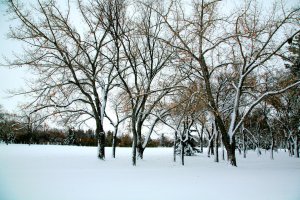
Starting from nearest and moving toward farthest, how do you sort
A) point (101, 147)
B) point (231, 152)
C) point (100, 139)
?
point (231, 152), point (100, 139), point (101, 147)

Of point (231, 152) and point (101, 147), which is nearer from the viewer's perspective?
point (231, 152)

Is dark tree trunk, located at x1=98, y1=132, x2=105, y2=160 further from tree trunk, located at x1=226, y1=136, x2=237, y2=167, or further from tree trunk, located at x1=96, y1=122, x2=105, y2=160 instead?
tree trunk, located at x1=226, y1=136, x2=237, y2=167

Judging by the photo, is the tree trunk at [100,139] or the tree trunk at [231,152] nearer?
the tree trunk at [231,152]

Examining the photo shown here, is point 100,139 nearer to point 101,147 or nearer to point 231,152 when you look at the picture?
point 101,147

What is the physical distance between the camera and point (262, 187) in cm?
915

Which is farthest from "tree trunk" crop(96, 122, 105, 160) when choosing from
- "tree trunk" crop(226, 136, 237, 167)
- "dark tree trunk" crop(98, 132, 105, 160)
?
"tree trunk" crop(226, 136, 237, 167)

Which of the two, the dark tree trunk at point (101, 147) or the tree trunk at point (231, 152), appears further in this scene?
the dark tree trunk at point (101, 147)

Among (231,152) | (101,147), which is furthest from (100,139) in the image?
(231,152)

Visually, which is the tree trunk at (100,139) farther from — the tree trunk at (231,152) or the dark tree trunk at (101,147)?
the tree trunk at (231,152)

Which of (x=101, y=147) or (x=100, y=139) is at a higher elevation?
(x=100, y=139)

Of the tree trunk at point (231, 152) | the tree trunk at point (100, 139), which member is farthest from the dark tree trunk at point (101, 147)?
the tree trunk at point (231, 152)

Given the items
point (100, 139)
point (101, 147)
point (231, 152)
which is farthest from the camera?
point (101, 147)

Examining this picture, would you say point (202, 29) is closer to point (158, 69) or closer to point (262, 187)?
point (158, 69)

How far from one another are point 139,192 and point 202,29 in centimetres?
1029
